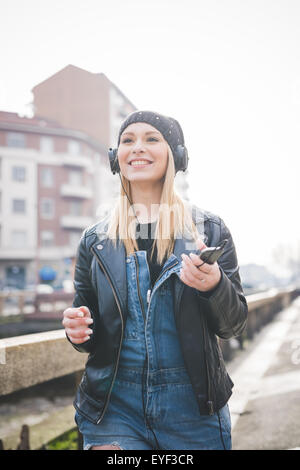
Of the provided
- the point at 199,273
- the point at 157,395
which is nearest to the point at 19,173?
the point at 157,395

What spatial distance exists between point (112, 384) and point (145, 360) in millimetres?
137

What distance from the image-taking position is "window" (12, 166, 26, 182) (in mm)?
35375

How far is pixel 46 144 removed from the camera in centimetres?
3644

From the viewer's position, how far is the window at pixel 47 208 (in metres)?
38.0

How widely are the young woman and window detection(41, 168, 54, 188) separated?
120ft

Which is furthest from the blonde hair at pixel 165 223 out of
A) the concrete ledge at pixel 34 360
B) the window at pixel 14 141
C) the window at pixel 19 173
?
the window at pixel 19 173

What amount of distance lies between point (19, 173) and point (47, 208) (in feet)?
13.4

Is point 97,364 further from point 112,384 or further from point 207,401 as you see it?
point 207,401

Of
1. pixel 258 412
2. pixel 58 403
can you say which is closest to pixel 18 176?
pixel 58 403

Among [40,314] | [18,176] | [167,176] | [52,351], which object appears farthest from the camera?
[18,176]

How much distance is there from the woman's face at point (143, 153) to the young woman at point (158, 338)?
0.17 m

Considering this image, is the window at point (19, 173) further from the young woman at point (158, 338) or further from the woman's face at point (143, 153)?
the young woman at point (158, 338)

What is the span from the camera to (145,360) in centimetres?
148

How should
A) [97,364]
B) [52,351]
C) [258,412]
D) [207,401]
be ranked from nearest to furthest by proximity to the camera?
[207,401] → [97,364] → [52,351] → [258,412]
